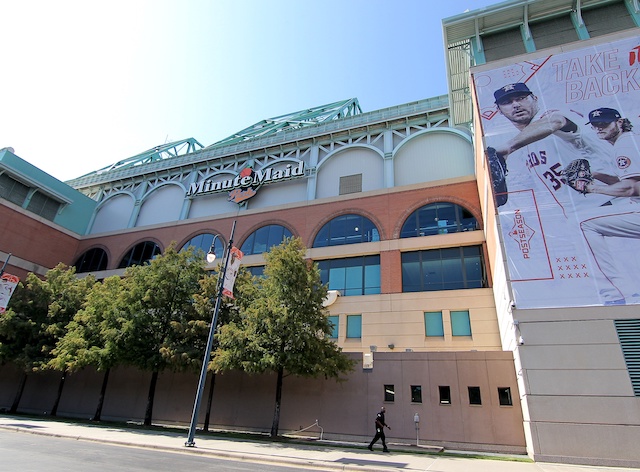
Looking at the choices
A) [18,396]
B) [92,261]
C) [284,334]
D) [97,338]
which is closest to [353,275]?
[284,334]

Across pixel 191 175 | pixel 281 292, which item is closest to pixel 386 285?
pixel 281 292

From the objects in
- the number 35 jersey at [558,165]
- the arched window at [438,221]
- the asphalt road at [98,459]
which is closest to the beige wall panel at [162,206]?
the arched window at [438,221]

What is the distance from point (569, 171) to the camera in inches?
708

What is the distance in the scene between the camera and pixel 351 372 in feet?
67.3

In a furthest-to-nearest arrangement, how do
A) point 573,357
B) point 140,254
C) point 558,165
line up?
point 140,254
point 558,165
point 573,357

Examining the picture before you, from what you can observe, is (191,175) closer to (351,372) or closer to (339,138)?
(339,138)

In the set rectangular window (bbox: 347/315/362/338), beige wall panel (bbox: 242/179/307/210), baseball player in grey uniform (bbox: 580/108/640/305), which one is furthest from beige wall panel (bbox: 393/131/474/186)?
rectangular window (bbox: 347/315/362/338)

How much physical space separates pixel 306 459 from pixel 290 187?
2646 centimetres

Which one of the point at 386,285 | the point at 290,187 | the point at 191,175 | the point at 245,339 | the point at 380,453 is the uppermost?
the point at 191,175

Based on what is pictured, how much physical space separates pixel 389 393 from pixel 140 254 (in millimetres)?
28517

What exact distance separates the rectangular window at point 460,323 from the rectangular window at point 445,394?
198 inches

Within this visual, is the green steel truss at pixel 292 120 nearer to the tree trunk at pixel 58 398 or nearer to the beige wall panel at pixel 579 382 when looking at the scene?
the tree trunk at pixel 58 398

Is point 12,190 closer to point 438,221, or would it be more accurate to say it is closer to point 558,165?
point 438,221

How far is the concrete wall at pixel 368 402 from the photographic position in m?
17.4
